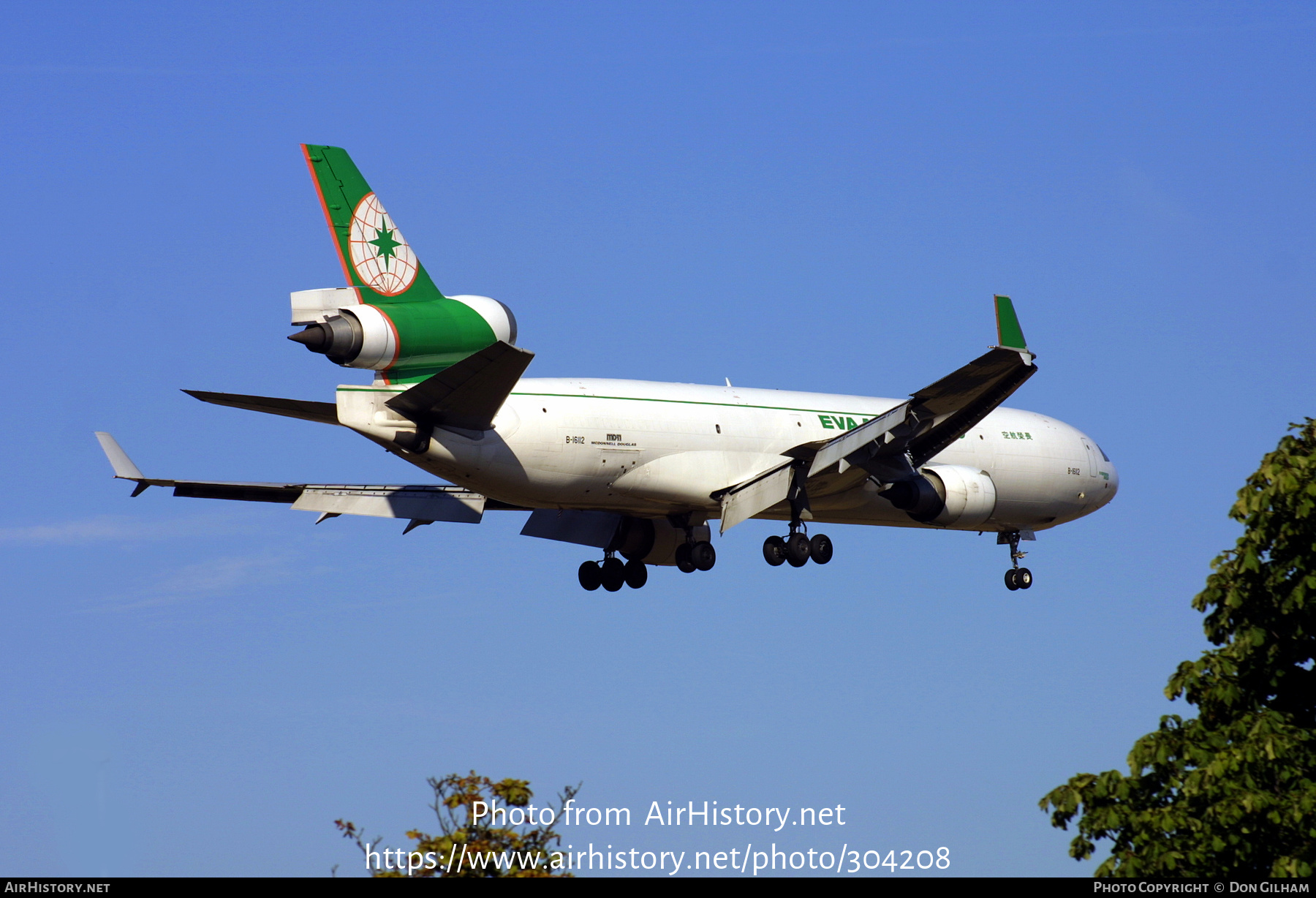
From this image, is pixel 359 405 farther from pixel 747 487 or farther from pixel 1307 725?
pixel 1307 725

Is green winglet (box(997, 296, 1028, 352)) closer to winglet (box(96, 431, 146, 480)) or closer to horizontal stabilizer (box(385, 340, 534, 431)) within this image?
horizontal stabilizer (box(385, 340, 534, 431))

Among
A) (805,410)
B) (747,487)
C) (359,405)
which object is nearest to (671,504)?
(747,487)

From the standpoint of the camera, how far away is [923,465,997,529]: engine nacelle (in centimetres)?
3631

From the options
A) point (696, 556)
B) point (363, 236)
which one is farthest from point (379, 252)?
point (696, 556)

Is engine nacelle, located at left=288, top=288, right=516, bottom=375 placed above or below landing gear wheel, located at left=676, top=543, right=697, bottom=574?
above

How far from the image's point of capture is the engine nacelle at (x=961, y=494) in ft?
119

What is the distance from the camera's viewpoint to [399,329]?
28031mm

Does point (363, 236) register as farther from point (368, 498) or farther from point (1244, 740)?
point (1244, 740)

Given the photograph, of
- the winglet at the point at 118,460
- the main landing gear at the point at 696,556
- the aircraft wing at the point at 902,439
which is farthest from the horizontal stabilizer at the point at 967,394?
the winglet at the point at 118,460

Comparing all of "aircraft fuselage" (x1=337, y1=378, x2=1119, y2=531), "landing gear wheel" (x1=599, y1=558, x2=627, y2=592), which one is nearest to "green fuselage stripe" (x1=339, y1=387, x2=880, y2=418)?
"aircraft fuselage" (x1=337, y1=378, x2=1119, y2=531)

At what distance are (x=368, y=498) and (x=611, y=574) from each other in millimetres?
6048

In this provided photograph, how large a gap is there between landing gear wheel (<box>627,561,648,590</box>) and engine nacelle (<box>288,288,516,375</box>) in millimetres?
9815
